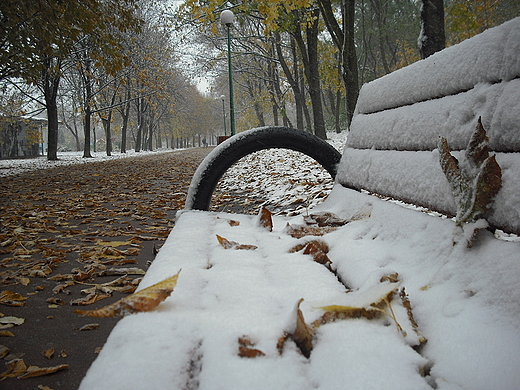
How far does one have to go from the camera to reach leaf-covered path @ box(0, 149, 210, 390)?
1.62 meters

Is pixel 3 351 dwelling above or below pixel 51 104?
below

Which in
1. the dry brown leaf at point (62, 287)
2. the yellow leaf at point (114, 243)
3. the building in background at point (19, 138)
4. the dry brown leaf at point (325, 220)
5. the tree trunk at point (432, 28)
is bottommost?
the dry brown leaf at point (62, 287)

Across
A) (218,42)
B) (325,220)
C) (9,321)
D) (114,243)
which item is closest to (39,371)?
(9,321)

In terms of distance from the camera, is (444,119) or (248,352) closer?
(248,352)

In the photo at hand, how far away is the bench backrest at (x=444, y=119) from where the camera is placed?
3.02ft

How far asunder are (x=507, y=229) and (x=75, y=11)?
8.73 m

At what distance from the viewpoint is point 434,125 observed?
4.17ft

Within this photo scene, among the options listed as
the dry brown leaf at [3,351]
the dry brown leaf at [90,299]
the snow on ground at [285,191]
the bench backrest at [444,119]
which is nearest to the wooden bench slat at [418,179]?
the bench backrest at [444,119]

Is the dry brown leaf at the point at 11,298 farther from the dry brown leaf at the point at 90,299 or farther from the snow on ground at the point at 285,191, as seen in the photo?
the snow on ground at the point at 285,191

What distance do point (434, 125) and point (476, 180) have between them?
0.42 m

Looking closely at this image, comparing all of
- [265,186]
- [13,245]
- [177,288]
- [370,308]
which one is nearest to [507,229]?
[370,308]

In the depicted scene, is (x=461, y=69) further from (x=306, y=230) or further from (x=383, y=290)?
(x=306, y=230)

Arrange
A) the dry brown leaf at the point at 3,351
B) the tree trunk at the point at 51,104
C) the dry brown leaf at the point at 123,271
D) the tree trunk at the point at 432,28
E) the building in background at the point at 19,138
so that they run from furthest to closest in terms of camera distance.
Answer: the building in background at the point at 19,138
the tree trunk at the point at 51,104
the tree trunk at the point at 432,28
the dry brown leaf at the point at 123,271
the dry brown leaf at the point at 3,351

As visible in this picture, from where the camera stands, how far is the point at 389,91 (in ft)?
5.72
